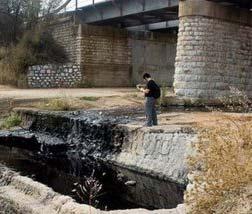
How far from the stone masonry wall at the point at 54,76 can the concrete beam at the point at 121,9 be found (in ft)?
11.9

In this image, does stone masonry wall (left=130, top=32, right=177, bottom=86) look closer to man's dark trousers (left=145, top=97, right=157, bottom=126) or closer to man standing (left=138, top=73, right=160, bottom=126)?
man's dark trousers (left=145, top=97, right=157, bottom=126)

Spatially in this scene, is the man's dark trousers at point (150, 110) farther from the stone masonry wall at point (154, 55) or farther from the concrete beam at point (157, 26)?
the stone masonry wall at point (154, 55)

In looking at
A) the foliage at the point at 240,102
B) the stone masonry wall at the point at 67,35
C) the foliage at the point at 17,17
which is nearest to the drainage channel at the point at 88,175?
the foliage at the point at 240,102

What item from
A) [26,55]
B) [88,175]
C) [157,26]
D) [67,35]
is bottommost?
[88,175]

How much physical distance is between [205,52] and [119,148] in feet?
31.4

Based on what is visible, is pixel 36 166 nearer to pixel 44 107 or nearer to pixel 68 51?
pixel 44 107

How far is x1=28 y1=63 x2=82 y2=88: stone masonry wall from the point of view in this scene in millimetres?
30109

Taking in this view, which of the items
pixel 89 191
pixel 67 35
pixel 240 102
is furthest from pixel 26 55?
pixel 240 102

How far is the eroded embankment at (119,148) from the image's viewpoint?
11422mm

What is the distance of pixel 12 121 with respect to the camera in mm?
18797

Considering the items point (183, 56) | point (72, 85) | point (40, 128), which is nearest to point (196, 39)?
point (183, 56)

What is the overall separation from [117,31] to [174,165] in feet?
74.4

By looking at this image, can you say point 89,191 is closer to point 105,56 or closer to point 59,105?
point 59,105

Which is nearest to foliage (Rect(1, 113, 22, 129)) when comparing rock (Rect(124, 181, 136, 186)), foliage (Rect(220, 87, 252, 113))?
rock (Rect(124, 181, 136, 186))
